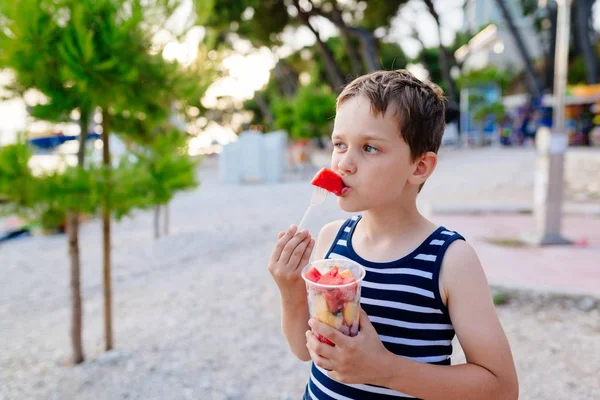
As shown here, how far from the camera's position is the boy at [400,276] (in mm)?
1117

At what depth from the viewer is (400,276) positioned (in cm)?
124

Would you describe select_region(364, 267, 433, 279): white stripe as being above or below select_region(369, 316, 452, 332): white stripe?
above

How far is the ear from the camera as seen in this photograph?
1.27m

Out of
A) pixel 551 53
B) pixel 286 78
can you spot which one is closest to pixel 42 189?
pixel 551 53

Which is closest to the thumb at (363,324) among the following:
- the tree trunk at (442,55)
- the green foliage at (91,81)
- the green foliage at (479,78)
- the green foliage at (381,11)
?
the green foliage at (91,81)

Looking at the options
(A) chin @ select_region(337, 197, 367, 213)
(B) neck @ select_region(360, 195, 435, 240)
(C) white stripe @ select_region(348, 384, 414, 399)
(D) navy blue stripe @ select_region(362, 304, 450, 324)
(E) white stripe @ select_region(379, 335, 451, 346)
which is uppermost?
(A) chin @ select_region(337, 197, 367, 213)

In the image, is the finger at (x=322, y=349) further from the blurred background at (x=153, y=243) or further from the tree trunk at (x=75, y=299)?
the tree trunk at (x=75, y=299)

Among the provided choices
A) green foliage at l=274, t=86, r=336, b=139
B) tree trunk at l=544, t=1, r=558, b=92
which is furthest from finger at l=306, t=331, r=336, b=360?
tree trunk at l=544, t=1, r=558, b=92

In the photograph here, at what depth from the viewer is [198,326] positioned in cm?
422

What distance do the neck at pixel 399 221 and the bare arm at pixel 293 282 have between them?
0.64 ft

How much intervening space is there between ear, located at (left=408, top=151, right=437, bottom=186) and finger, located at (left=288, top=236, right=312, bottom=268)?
0.32 meters

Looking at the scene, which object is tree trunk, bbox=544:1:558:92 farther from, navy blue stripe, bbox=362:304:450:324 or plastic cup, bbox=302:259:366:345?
plastic cup, bbox=302:259:366:345

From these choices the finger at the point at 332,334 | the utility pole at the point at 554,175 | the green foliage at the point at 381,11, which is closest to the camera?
the finger at the point at 332,334

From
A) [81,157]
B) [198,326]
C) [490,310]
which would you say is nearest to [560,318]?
[198,326]
